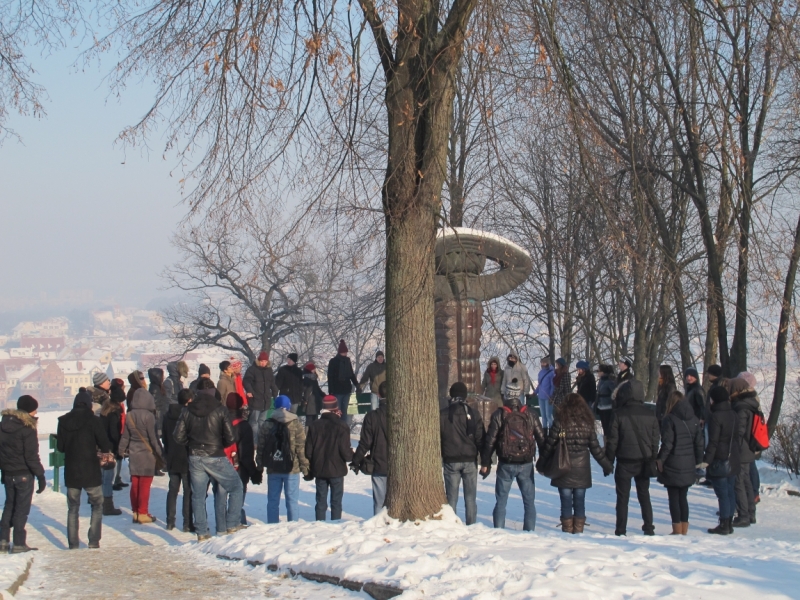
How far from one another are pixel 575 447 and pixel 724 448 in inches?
72.6

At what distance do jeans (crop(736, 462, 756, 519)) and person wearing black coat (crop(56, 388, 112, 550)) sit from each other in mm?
7036

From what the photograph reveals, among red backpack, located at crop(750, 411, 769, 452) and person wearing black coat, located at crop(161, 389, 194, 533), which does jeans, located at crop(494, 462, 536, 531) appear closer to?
red backpack, located at crop(750, 411, 769, 452)

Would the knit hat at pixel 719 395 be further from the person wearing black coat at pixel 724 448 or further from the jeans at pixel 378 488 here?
the jeans at pixel 378 488

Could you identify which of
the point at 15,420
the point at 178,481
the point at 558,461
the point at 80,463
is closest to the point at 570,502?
the point at 558,461

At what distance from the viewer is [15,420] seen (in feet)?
28.6

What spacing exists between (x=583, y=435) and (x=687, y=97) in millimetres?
7490

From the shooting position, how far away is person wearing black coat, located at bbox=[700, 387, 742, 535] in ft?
31.3

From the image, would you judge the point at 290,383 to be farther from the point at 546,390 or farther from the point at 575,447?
the point at 575,447

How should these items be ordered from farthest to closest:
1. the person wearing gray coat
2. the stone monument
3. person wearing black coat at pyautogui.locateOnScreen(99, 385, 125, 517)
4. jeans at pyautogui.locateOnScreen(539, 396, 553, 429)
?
jeans at pyautogui.locateOnScreen(539, 396, 553, 429), the stone monument, person wearing black coat at pyautogui.locateOnScreen(99, 385, 125, 517), the person wearing gray coat

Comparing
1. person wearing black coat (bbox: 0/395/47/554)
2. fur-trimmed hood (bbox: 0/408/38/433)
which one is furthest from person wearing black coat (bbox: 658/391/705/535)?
fur-trimmed hood (bbox: 0/408/38/433)

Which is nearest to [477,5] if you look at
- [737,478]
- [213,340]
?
[737,478]

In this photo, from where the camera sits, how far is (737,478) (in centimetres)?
995

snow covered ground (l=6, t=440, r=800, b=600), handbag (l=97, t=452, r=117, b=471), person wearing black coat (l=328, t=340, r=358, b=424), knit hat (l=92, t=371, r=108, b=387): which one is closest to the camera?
snow covered ground (l=6, t=440, r=800, b=600)

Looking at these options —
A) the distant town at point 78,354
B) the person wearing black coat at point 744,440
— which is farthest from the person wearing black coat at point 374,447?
the distant town at point 78,354
